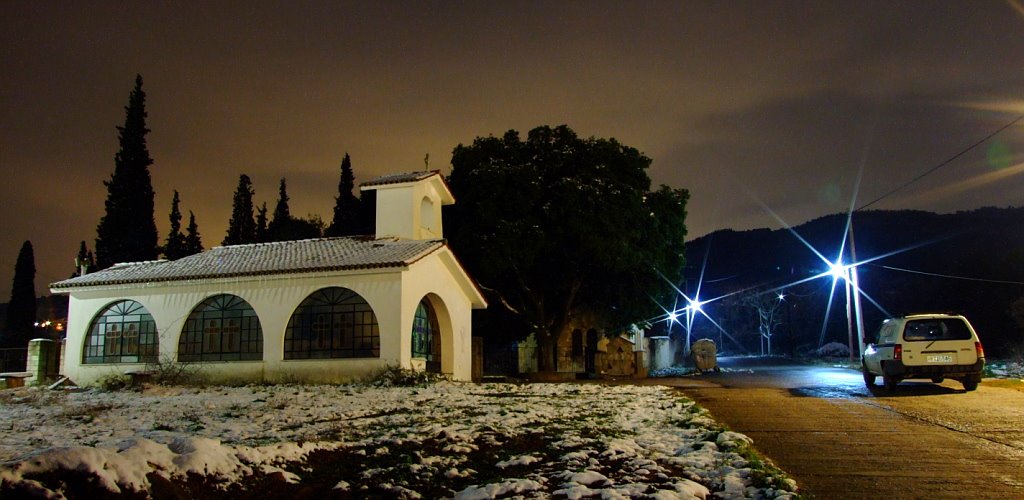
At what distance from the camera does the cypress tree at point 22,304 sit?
47594mm

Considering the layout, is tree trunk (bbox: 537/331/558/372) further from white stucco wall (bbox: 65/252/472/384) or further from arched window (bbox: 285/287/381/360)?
arched window (bbox: 285/287/381/360)

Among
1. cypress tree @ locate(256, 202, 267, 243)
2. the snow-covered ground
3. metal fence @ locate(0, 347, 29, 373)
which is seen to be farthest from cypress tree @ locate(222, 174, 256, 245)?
the snow-covered ground

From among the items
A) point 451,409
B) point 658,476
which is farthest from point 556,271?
point 658,476

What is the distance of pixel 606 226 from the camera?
29812 mm

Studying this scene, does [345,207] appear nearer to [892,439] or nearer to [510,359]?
[510,359]

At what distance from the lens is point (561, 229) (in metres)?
30.3

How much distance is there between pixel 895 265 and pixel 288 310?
197 ft

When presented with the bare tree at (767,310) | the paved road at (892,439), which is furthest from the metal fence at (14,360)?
the bare tree at (767,310)

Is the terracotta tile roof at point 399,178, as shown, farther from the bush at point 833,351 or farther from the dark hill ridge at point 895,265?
the bush at point 833,351

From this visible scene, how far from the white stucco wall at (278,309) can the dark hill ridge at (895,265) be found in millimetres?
27308

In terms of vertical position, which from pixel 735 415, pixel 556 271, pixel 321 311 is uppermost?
pixel 556 271

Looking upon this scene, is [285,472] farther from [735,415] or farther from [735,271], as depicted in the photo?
[735,271]

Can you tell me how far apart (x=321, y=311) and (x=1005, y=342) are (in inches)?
1620

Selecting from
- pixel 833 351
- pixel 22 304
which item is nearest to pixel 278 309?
pixel 22 304
